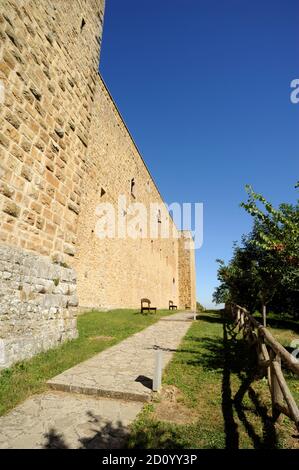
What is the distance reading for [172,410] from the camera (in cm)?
394

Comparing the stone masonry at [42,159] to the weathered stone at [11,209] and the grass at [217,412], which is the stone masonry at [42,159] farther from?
the grass at [217,412]

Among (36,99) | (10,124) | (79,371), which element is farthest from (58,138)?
(79,371)

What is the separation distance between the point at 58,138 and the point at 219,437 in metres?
6.10

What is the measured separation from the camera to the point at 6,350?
463 cm

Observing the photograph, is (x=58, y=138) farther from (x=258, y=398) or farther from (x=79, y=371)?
(x=258, y=398)

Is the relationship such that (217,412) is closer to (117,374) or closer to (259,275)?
(117,374)

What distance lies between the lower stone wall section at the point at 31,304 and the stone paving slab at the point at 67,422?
47.4 inches

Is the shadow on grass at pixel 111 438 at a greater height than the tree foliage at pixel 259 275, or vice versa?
the tree foliage at pixel 259 275

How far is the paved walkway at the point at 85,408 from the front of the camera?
3.06m

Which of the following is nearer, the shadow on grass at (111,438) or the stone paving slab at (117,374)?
the shadow on grass at (111,438)

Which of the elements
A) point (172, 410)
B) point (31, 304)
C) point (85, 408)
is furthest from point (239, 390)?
point (31, 304)

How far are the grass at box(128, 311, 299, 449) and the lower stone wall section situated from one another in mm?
2490

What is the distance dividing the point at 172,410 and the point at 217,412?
63 centimetres

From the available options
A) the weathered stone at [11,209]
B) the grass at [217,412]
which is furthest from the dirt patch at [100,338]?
Result: the weathered stone at [11,209]
